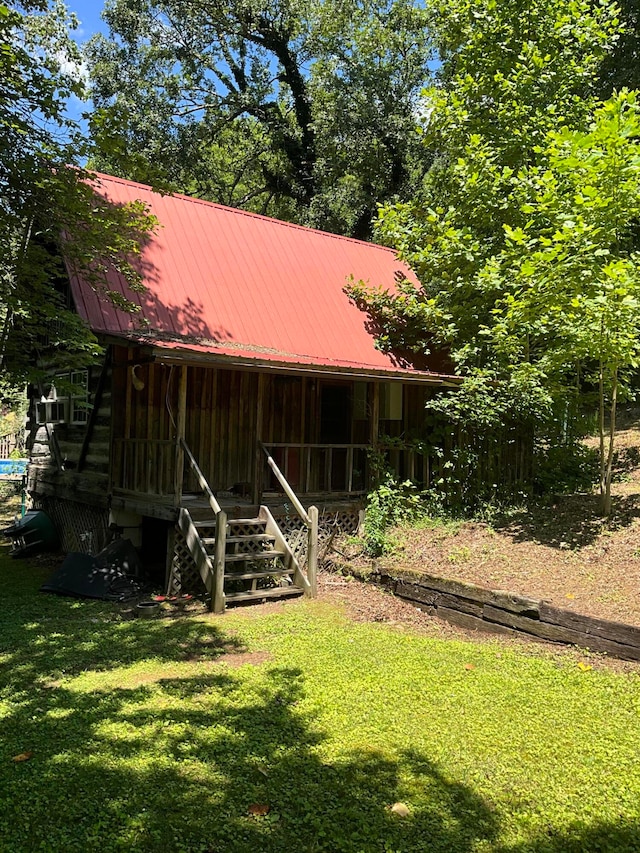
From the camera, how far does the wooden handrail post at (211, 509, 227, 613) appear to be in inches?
325

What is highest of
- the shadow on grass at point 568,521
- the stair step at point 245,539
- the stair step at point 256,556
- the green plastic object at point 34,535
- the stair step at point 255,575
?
the shadow on grass at point 568,521

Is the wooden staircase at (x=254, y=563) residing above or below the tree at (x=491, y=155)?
below

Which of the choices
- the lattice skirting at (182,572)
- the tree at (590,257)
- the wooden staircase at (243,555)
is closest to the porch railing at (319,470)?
the wooden staircase at (243,555)

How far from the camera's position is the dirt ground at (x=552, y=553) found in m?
7.52

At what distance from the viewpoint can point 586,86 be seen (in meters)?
12.8

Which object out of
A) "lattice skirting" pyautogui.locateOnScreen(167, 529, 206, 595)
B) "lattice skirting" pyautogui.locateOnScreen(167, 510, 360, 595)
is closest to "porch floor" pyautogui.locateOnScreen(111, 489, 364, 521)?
"lattice skirting" pyautogui.locateOnScreen(167, 510, 360, 595)

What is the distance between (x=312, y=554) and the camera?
959 cm

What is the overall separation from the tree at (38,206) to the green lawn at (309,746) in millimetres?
4021

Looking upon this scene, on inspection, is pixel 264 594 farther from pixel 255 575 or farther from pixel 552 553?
pixel 552 553

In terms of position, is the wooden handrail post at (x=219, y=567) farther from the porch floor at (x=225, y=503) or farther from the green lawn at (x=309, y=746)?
the green lawn at (x=309, y=746)

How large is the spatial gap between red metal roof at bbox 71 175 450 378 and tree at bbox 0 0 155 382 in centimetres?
119

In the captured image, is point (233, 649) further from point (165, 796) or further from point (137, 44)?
point (137, 44)

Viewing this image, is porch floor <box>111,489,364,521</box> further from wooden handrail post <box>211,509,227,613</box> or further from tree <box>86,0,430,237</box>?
tree <box>86,0,430,237</box>

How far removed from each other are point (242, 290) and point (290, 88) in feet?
58.4
